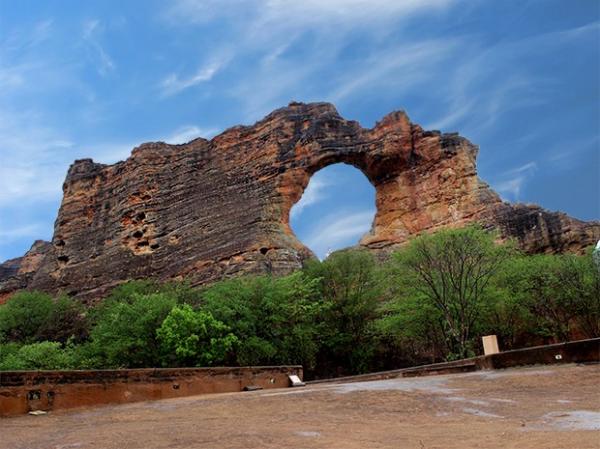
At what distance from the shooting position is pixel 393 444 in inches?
208

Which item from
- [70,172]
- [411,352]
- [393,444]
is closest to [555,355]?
[393,444]

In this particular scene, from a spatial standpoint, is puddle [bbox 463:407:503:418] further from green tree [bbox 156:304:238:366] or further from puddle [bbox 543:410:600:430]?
green tree [bbox 156:304:238:366]

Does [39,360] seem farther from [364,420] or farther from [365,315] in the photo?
[364,420]

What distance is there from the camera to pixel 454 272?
84.7 ft

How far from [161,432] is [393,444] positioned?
2814mm

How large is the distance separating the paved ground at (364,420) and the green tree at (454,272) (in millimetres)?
14143

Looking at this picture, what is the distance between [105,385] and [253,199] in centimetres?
3713

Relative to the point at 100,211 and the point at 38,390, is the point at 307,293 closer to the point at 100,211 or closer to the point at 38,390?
the point at 38,390

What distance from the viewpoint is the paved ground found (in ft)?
17.9

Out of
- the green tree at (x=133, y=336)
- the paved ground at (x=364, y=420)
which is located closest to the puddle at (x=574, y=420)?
the paved ground at (x=364, y=420)

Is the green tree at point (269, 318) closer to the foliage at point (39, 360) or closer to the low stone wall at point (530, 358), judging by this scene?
the foliage at point (39, 360)

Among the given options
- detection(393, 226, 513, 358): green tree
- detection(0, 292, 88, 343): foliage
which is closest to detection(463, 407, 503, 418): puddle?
detection(393, 226, 513, 358): green tree

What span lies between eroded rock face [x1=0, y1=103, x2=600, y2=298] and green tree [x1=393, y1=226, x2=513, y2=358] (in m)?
14.6

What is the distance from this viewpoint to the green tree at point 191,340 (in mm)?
24781
